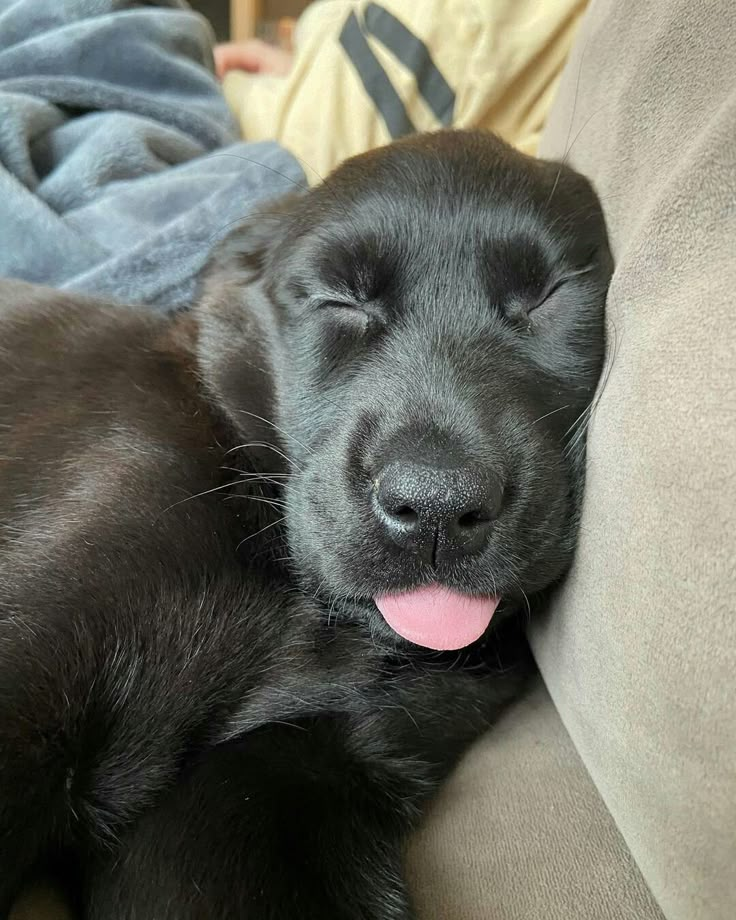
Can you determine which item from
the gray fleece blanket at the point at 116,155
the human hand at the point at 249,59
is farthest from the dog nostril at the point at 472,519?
the human hand at the point at 249,59

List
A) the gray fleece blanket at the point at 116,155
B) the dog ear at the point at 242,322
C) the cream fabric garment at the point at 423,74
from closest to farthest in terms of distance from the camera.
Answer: the dog ear at the point at 242,322, the gray fleece blanket at the point at 116,155, the cream fabric garment at the point at 423,74

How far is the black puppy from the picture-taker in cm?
73

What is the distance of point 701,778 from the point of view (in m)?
0.52

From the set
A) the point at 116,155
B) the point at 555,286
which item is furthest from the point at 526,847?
the point at 116,155

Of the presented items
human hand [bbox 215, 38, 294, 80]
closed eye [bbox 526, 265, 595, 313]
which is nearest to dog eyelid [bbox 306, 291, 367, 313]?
closed eye [bbox 526, 265, 595, 313]

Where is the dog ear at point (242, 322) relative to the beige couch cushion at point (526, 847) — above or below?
above

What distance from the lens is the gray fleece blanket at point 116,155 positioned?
1.44 metres

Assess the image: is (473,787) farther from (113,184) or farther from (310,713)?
(113,184)

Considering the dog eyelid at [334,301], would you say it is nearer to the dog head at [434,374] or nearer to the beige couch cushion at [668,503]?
the dog head at [434,374]

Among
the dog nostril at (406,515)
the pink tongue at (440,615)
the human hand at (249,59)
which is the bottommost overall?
the human hand at (249,59)

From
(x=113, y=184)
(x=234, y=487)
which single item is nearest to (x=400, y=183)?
(x=234, y=487)

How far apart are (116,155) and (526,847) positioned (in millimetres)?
1454

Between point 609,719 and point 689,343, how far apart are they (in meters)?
0.32

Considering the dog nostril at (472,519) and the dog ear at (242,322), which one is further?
the dog ear at (242,322)
